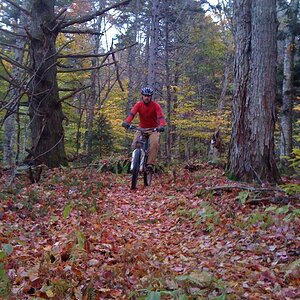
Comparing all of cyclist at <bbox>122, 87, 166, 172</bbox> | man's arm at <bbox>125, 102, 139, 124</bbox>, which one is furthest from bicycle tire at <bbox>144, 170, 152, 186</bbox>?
man's arm at <bbox>125, 102, 139, 124</bbox>

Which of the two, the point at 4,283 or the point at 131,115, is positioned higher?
the point at 131,115

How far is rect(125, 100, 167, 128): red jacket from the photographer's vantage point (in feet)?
30.8

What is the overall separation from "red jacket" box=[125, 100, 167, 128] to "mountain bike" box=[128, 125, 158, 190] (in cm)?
25

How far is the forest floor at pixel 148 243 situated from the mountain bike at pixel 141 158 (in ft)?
2.04

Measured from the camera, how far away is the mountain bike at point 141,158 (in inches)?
357

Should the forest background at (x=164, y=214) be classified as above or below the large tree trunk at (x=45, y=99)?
below

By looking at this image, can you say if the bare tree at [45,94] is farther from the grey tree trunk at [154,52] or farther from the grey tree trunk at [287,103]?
the grey tree trunk at [287,103]

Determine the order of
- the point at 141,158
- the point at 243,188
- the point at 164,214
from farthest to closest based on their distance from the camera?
the point at 141,158 < the point at 243,188 < the point at 164,214

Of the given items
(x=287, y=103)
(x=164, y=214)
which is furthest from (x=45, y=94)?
(x=287, y=103)

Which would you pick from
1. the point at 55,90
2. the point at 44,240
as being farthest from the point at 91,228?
the point at 55,90

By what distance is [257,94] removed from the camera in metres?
8.25

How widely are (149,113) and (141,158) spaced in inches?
47.0

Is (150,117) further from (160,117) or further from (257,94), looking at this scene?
(257,94)

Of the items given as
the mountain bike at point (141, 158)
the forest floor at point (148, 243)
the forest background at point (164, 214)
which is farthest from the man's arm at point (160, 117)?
the forest floor at point (148, 243)
